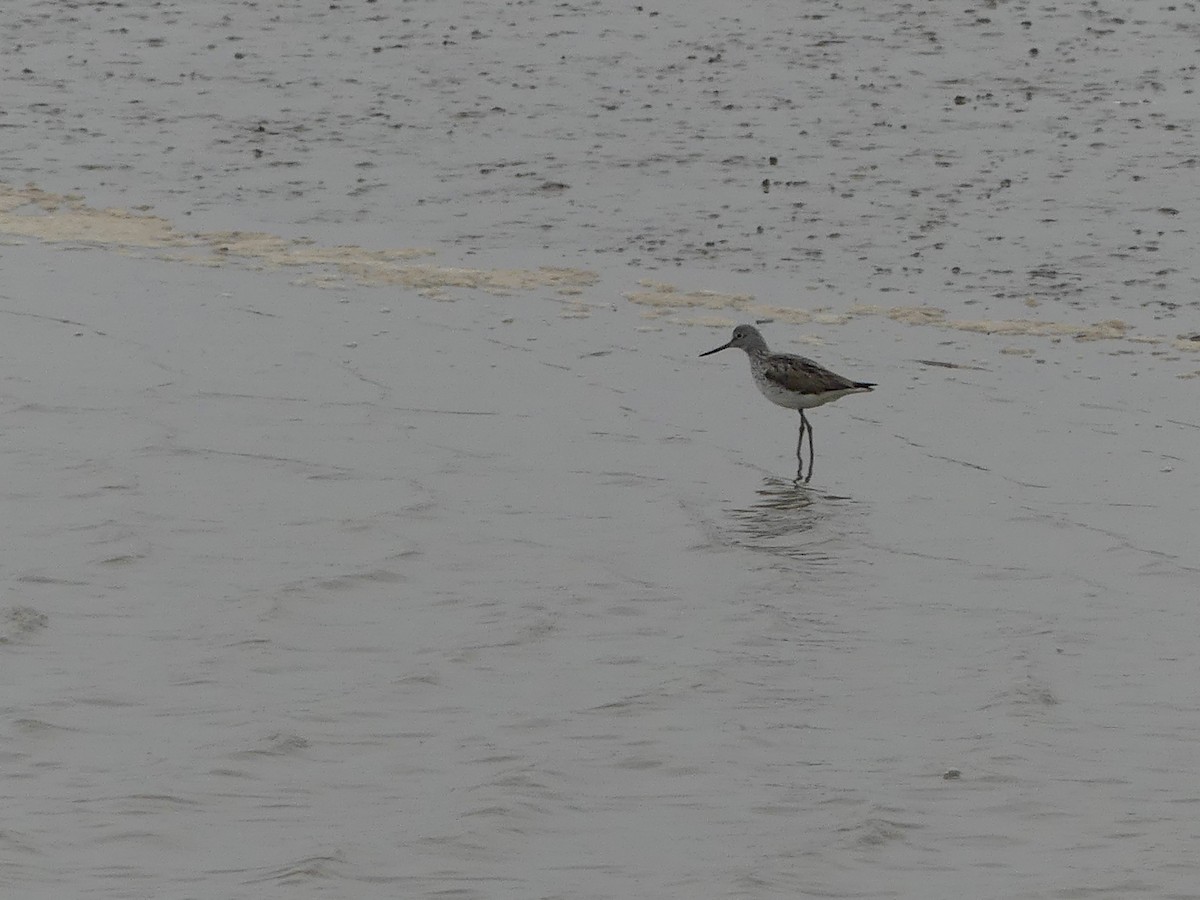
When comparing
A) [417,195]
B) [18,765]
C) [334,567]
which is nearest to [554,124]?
[417,195]

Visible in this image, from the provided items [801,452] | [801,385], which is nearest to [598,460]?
[801,452]

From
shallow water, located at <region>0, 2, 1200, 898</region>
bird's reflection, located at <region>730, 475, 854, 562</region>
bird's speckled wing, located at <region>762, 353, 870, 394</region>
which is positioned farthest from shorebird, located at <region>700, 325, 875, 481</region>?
bird's reflection, located at <region>730, 475, 854, 562</region>

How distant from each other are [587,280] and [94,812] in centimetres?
912

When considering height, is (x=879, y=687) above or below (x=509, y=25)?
below

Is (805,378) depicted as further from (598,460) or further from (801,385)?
(598,460)

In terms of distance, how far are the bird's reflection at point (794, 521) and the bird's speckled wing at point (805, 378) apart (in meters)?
0.96

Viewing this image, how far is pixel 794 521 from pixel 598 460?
4.48 ft

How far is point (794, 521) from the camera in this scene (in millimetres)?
11531

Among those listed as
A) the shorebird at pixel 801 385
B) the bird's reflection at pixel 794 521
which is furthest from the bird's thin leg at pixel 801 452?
the bird's reflection at pixel 794 521

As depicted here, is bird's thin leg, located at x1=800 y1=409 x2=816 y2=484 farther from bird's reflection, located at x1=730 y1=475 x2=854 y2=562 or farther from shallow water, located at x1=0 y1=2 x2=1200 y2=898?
bird's reflection, located at x1=730 y1=475 x2=854 y2=562

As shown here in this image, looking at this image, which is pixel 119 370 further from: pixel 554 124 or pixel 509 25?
pixel 509 25

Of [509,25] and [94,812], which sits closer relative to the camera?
[94,812]

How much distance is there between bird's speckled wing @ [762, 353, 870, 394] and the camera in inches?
513

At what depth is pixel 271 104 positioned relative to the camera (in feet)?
68.5
